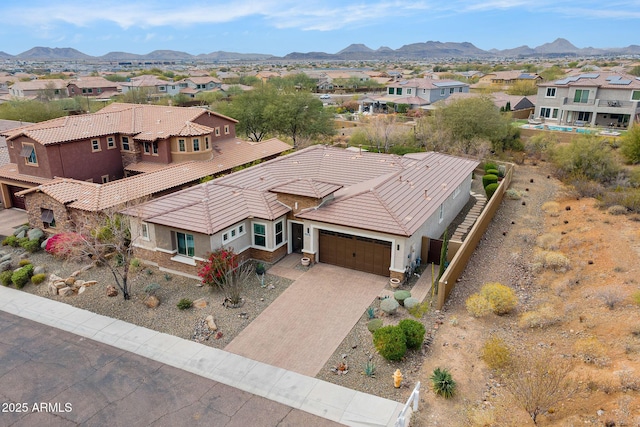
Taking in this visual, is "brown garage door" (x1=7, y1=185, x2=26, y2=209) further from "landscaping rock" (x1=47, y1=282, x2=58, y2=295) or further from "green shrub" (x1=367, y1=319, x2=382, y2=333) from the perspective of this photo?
"green shrub" (x1=367, y1=319, x2=382, y2=333)

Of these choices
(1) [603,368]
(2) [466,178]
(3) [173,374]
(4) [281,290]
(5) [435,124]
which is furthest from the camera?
(5) [435,124]

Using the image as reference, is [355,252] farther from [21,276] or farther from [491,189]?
[21,276]

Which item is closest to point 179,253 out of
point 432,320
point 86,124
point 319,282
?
point 319,282

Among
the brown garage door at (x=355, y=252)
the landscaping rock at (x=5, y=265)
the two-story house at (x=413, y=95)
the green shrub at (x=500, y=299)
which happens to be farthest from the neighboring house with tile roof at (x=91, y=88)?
the green shrub at (x=500, y=299)

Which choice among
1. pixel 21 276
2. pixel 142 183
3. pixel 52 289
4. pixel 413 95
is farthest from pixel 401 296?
pixel 413 95

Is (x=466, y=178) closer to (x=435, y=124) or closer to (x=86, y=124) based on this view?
(x=435, y=124)
